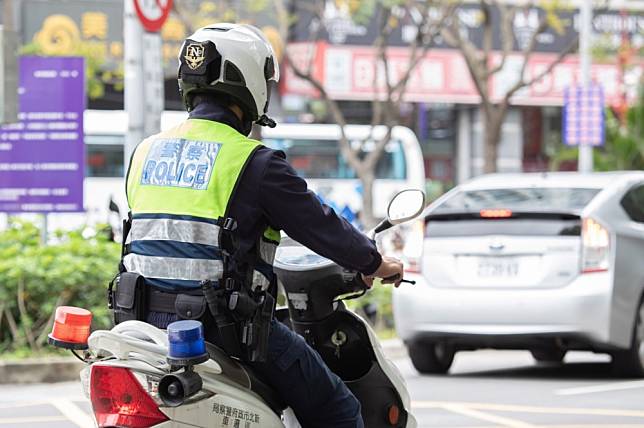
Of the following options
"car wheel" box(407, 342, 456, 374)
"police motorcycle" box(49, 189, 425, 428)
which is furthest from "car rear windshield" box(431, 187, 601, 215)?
"police motorcycle" box(49, 189, 425, 428)

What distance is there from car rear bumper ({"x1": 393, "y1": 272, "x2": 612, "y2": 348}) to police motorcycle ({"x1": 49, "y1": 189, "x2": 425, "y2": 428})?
5025mm

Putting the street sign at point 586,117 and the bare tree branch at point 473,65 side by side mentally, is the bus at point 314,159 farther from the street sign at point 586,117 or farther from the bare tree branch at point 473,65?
the bare tree branch at point 473,65

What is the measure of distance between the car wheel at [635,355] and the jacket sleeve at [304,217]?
6.16 meters

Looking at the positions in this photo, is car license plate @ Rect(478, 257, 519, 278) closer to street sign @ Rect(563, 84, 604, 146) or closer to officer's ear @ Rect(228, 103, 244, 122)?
officer's ear @ Rect(228, 103, 244, 122)

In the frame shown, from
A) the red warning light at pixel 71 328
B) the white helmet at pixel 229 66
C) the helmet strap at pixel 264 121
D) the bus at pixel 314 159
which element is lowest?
the bus at pixel 314 159

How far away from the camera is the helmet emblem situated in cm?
385

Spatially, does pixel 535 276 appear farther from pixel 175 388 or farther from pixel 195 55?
pixel 175 388

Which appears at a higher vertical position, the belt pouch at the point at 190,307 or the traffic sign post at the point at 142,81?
the traffic sign post at the point at 142,81

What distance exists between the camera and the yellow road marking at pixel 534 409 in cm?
812

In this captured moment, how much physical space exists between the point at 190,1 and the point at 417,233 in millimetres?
20536

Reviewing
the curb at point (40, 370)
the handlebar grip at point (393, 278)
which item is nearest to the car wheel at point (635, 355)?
the curb at point (40, 370)

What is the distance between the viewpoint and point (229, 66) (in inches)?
153

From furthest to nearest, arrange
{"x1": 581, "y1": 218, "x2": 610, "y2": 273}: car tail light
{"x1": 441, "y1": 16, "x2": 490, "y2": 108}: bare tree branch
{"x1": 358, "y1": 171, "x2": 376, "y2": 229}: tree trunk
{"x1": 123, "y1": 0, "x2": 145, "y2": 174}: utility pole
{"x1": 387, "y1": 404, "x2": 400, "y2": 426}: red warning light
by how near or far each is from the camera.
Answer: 1. {"x1": 358, "y1": 171, "x2": 376, "y2": 229}: tree trunk
2. {"x1": 441, "y1": 16, "x2": 490, "y2": 108}: bare tree branch
3. {"x1": 123, "y1": 0, "x2": 145, "y2": 174}: utility pole
4. {"x1": 581, "y1": 218, "x2": 610, "y2": 273}: car tail light
5. {"x1": 387, "y1": 404, "x2": 400, "y2": 426}: red warning light

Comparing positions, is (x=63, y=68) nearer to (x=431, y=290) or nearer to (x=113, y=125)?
(x=431, y=290)
